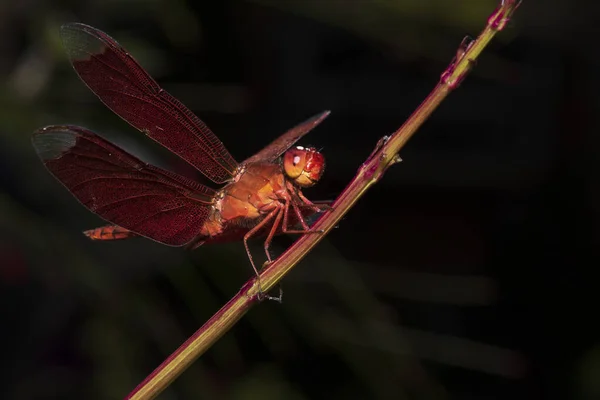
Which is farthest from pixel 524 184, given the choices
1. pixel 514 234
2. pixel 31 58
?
pixel 31 58

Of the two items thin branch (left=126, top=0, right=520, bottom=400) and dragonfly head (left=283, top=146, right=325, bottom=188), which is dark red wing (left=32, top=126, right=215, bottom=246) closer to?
dragonfly head (left=283, top=146, right=325, bottom=188)

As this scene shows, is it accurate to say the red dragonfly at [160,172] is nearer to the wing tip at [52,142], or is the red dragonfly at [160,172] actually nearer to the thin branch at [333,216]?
the wing tip at [52,142]

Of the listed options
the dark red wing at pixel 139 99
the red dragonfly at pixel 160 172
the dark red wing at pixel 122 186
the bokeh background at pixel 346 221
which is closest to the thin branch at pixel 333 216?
the red dragonfly at pixel 160 172

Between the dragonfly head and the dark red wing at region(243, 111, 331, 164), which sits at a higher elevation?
the dark red wing at region(243, 111, 331, 164)

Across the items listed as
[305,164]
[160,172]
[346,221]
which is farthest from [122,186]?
[346,221]

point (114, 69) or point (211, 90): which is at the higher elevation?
point (211, 90)

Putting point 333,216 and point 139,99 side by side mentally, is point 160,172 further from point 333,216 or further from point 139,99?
point 333,216

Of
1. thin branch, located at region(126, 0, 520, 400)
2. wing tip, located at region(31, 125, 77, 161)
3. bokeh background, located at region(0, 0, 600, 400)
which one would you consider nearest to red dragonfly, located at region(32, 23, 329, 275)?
wing tip, located at region(31, 125, 77, 161)

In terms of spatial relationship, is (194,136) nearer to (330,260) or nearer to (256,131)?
(330,260)
